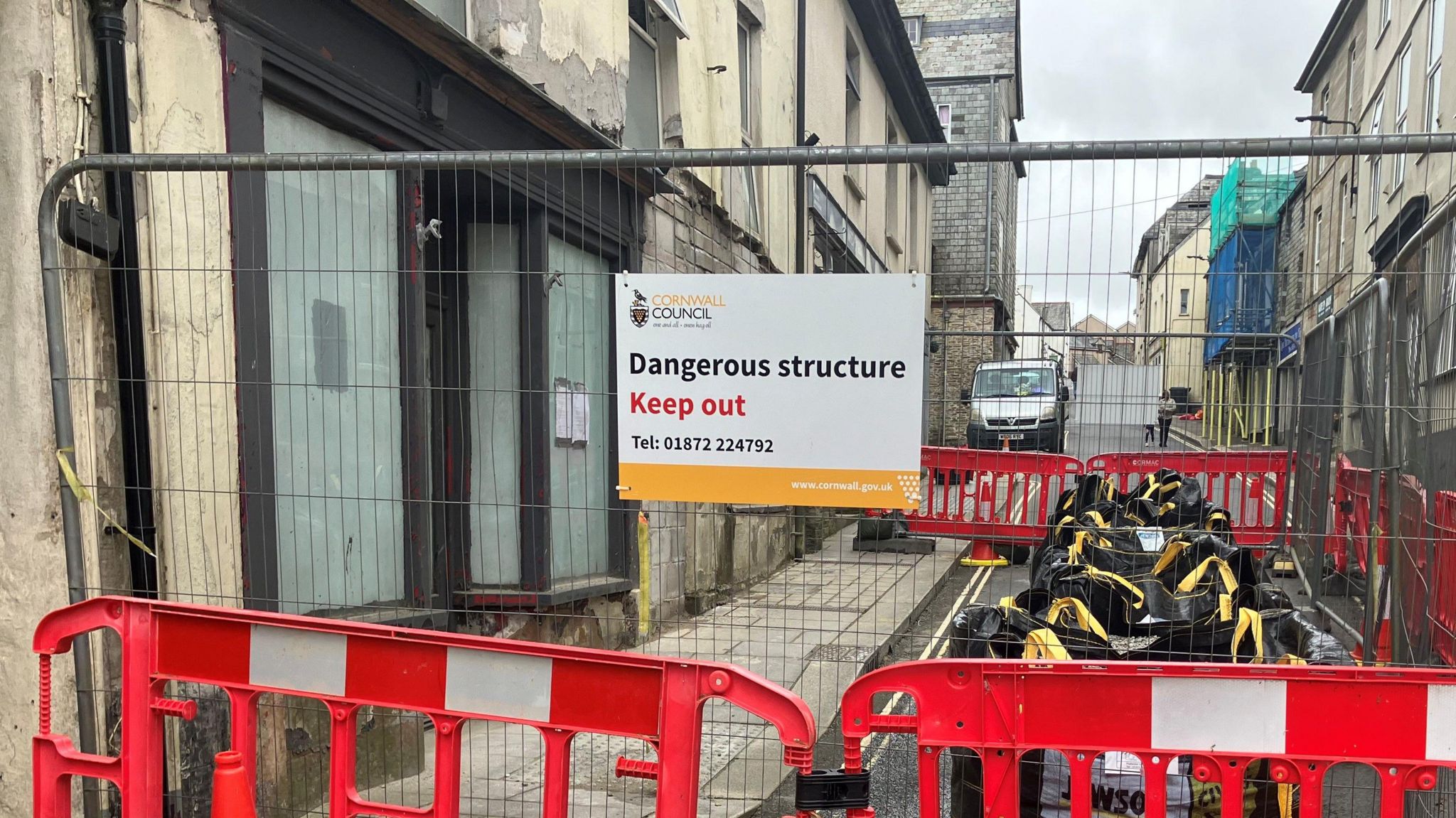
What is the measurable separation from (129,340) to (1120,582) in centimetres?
392

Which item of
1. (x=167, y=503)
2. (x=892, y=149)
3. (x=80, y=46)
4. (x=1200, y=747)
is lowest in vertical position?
(x=1200, y=747)

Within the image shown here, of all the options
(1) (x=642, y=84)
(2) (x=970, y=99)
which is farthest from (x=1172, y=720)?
(2) (x=970, y=99)

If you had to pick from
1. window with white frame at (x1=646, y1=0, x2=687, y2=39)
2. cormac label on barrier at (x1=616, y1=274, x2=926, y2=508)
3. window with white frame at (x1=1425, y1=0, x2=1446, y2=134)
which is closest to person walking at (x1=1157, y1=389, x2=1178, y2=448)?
→ cormac label on barrier at (x1=616, y1=274, x2=926, y2=508)

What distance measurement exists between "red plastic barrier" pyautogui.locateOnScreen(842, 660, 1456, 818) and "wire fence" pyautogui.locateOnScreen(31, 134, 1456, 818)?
43 cm

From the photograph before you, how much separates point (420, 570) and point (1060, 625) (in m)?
2.94

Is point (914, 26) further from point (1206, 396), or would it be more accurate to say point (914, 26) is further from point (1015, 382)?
point (1206, 396)

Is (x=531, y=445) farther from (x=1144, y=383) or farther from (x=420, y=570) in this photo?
(x=1144, y=383)

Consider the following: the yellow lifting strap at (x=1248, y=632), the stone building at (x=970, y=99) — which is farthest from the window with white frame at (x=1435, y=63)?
the yellow lifting strap at (x=1248, y=632)

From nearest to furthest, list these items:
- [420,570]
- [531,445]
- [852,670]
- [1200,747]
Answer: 1. [1200,747]
2. [531,445]
3. [420,570]
4. [852,670]

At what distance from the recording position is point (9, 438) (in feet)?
11.3

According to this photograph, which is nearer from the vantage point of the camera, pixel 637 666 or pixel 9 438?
pixel 637 666

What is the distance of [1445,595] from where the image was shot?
3.68 metres

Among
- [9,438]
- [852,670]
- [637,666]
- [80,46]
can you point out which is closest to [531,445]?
[637,666]

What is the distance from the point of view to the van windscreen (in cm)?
346
